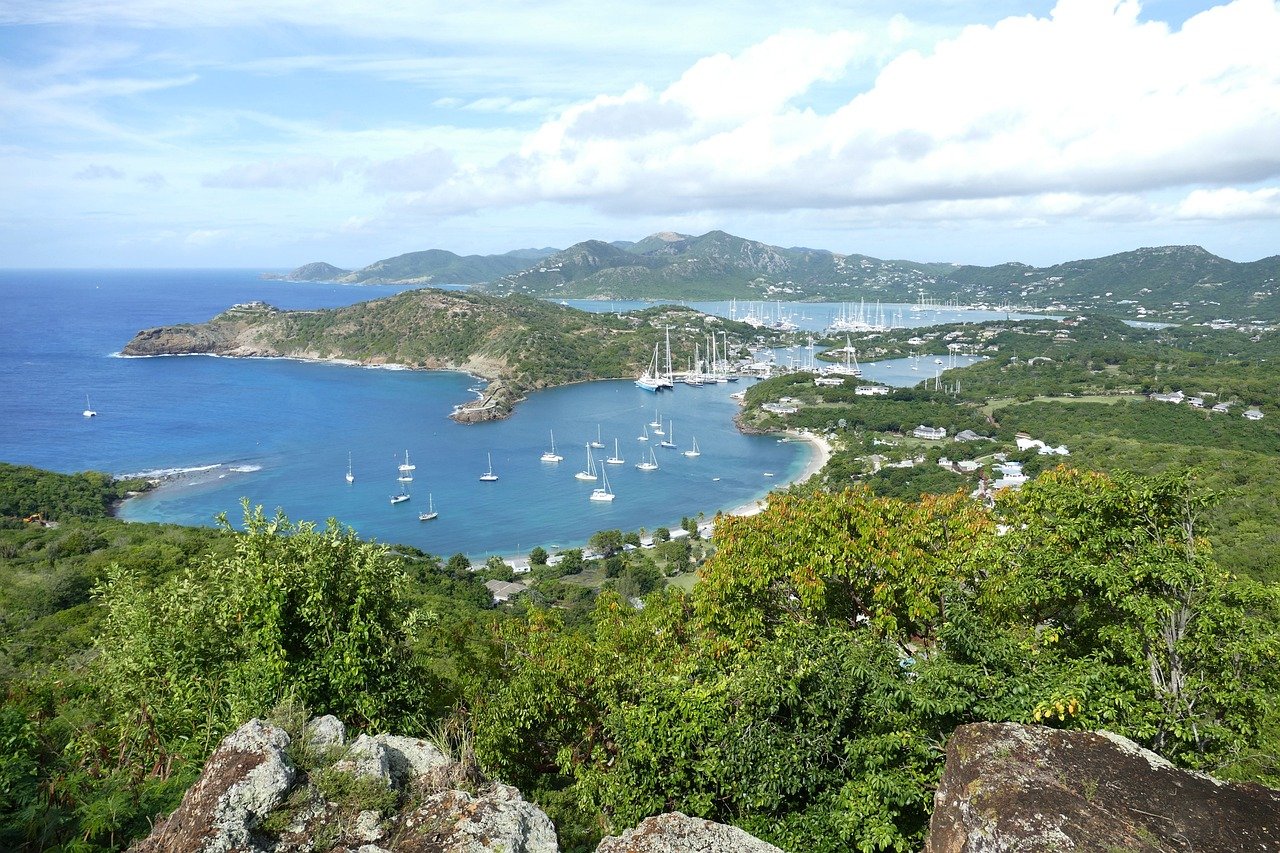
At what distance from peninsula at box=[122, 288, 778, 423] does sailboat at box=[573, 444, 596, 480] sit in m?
28.0

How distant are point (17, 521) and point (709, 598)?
35018 millimetres

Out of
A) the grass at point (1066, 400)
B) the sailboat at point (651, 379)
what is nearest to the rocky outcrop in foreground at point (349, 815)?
the grass at point (1066, 400)

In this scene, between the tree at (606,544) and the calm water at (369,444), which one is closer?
the tree at (606,544)

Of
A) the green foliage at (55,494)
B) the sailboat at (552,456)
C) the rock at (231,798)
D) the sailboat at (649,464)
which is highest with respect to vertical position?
the rock at (231,798)

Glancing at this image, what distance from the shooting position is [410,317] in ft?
305

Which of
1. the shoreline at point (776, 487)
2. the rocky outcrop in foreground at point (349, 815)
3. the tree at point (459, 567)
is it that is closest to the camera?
the rocky outcrop in foreground at point (349, 815)

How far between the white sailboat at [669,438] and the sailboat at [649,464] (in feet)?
9.67

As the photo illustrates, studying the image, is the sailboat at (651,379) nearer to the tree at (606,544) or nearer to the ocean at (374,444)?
the ocean at (374,444)

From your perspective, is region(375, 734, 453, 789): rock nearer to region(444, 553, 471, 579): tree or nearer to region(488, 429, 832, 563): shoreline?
region(488, 429, 832, 563): shoreline

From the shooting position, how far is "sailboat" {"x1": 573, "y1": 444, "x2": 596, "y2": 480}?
45969 millimetres

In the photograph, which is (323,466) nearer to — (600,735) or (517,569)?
(517,569)

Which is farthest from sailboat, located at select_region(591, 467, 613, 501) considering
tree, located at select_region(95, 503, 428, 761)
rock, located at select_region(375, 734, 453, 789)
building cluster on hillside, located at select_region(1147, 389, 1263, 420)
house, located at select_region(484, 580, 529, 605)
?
building cluster on hillside, located at select_region(1147, 389, 1263, 420)

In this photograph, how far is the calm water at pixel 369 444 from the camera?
129ft

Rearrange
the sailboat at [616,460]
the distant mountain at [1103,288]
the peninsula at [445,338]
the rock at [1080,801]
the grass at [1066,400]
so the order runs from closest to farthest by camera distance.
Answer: the rock at [1080,801] < the sailboat at [616,460] < the grass at [1066,400] < the peninsula at [445,338] < the distant mountain at [1103,288]
